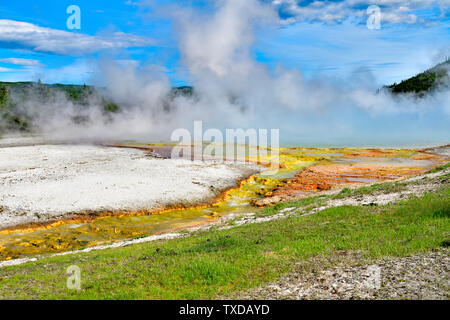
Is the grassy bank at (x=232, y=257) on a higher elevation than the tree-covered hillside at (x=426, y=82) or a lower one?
lower

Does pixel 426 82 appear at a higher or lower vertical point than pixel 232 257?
higher

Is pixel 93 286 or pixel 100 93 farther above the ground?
pixel 100 93

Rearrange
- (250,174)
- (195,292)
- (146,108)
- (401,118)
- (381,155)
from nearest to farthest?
(195,292) → (250,174) → (381,155) → (146,108) → (401,118)

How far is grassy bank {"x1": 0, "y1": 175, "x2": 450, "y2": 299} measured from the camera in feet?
34.1

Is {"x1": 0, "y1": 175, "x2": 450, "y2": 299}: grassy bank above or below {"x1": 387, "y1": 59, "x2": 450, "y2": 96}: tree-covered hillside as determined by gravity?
below

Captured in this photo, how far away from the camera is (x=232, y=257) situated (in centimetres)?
1273

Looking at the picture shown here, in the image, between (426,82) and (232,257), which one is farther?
(426,82)

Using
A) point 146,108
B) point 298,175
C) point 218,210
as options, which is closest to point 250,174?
point 298,175

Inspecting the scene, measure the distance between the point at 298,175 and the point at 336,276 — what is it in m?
37.0

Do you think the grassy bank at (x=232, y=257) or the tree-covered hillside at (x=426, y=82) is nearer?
the grassy bank at (x=232, y=257)

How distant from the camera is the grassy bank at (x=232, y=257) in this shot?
10391 millimetres

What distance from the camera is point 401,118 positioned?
525 ft
